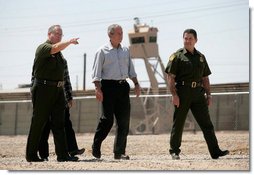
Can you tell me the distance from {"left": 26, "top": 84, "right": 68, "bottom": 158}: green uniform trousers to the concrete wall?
2.72 metres

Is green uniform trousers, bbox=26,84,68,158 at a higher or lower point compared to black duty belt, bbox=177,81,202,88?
lower

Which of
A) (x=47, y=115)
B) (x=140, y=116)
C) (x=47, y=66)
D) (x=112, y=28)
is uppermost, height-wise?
(x=112, y=28)

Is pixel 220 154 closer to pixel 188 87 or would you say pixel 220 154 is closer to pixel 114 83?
pixel 188 87

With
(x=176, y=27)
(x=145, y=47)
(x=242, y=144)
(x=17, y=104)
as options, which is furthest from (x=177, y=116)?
(x=145, y=47)

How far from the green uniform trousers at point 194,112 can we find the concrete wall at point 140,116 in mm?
1722

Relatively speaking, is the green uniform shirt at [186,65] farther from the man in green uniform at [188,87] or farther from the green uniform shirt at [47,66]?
the green uniform shirt at [47,66]

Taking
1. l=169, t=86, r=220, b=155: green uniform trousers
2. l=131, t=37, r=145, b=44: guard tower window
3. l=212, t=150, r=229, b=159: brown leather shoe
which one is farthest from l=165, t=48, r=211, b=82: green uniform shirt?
l=131, t=37, r=145, b=44: guard tower window

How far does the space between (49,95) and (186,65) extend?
1.36 metres

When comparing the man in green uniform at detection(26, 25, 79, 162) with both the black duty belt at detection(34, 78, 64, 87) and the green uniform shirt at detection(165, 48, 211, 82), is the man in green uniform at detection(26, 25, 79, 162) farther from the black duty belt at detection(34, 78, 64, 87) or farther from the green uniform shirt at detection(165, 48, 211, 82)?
the green uniform shirt at detection(165, 48, 211, 82)

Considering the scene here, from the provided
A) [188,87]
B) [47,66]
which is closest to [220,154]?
[188,87]

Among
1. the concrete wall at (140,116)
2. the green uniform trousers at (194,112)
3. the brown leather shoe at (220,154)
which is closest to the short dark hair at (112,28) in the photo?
the green uniform trousers at (194,112)

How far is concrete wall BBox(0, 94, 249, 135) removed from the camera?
9.21 metres

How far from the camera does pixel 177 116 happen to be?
615 centimetres

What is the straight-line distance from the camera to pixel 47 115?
19.7 feet
